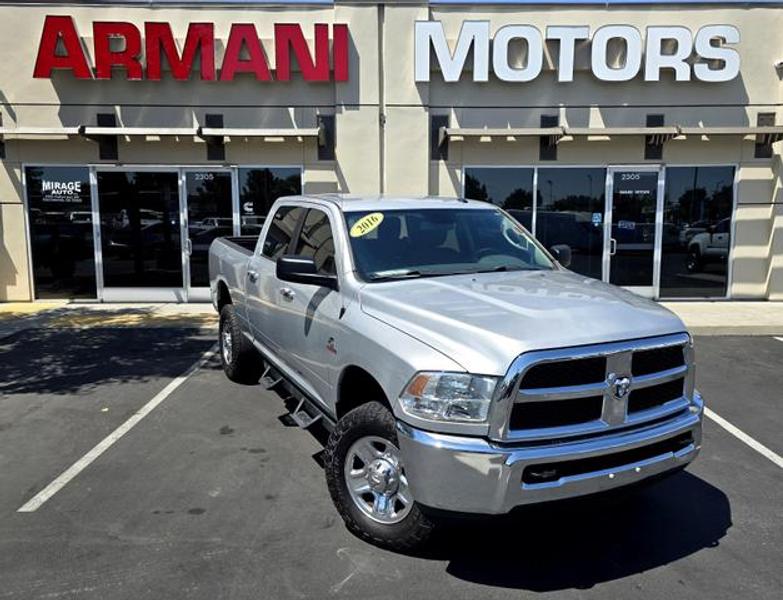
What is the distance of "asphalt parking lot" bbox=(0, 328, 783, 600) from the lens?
326 cm

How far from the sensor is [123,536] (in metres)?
3.72

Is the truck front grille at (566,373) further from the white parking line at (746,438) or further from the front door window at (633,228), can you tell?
the front door window at (633,228)

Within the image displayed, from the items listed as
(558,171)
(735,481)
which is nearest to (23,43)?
(558,171)

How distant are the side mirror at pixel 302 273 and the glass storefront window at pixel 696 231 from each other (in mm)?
9881

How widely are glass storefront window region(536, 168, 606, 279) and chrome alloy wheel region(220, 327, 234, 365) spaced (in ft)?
22.6

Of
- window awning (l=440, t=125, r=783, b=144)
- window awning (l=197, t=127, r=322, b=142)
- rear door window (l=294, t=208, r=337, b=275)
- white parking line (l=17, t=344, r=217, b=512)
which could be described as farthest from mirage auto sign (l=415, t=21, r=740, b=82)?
rear door window (l=294, t=208, r=337, b=275)

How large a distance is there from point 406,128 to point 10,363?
7283 millimetres

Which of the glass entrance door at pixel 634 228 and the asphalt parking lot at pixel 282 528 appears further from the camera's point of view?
the glass entrance door at pixel 634 228

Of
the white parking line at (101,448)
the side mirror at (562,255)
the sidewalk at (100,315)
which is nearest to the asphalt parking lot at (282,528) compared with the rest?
the white parking line at (101,448)

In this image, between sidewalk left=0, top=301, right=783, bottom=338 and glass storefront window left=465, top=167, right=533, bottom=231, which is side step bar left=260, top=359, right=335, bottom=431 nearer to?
sidewalk left=0, top=301, right=783, bottom=338

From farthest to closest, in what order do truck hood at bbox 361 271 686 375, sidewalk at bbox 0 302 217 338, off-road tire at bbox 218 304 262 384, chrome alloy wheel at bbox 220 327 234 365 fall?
1. sidewalk at bbox 0 302 217 338
2. chrome alloy wheel at bbox 220 327 234 365
3. off-road tire at bbox 218 304 262 384
4. truck hood at bbox 361 271 686 375

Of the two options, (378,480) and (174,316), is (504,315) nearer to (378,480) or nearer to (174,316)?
(378,480)

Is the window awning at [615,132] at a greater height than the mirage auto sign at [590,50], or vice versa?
the mirage auto sign at [590,50]

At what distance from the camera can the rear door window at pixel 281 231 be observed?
5422mm
